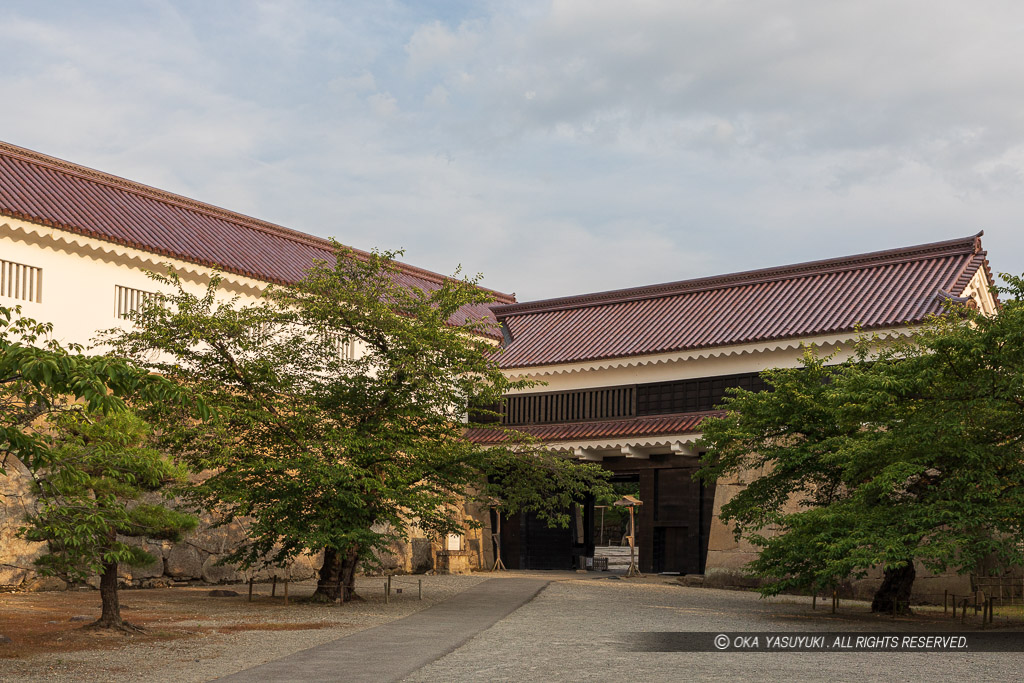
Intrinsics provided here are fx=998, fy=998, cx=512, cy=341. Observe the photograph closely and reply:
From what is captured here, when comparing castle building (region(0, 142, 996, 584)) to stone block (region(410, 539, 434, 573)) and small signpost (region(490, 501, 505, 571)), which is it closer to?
small signpost (region(490, 501, 505, 571))

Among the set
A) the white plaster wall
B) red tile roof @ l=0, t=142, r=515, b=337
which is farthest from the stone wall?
red tile roof @ l=0, t=142, r=515, b=337

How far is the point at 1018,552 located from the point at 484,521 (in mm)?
17664

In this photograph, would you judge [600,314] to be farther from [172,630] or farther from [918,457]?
[172,630]

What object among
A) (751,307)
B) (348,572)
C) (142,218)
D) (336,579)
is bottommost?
(336,579)

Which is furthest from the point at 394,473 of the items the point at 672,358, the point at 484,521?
the point at 484,521

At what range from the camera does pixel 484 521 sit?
1146 inches

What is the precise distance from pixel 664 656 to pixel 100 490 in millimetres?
7131

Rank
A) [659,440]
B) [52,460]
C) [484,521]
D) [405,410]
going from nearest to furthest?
[52,460] → [405,410] → [659,440] → [484,521]

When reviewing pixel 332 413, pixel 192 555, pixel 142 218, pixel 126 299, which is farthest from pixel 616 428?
pixel 142 218

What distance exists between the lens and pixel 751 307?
85.9ft

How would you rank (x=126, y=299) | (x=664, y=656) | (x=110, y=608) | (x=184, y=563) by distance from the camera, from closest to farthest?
(x=664, y=656)
(x=110, y=608)
(x=126, y=299)
(x=184, y=563)

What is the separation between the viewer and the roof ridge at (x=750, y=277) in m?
24.5

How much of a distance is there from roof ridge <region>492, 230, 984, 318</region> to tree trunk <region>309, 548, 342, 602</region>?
1430 centimetres

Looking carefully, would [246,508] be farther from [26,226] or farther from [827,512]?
[827,512]
